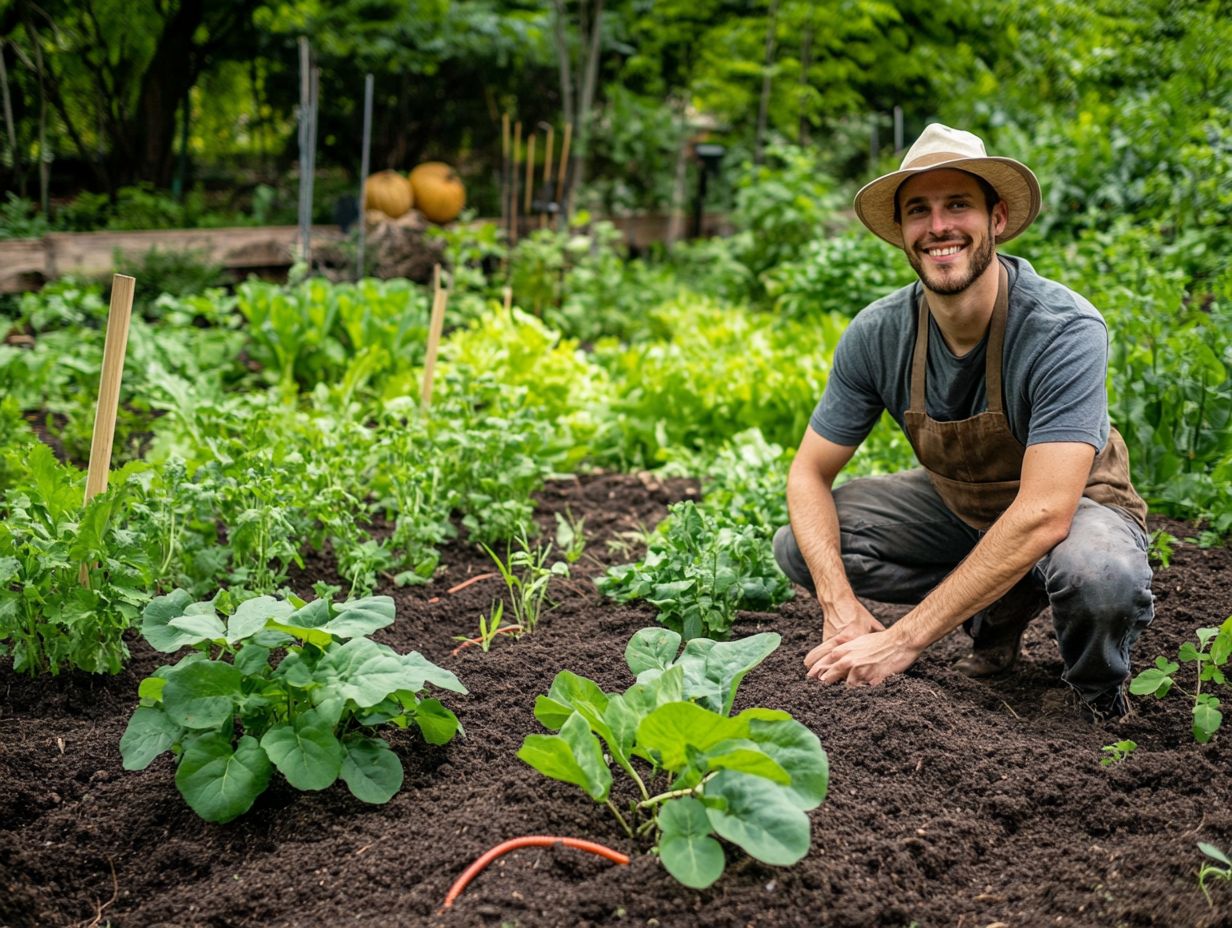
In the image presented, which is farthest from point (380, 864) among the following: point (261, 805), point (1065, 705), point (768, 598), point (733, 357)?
point (733, 357)

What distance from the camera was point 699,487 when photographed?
17.3ft

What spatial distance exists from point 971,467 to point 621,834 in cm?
156

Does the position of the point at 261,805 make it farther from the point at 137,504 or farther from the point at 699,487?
the point at 699,487

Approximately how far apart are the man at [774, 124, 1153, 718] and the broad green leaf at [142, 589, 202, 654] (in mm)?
1588

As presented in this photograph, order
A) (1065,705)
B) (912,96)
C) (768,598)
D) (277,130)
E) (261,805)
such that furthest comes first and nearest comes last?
(912,96) < (277,130) < (768,598) < (1065,705) < (261,805)

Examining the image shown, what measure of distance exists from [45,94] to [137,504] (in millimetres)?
7945

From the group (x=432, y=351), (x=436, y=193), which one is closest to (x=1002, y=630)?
(x=432, y=351)

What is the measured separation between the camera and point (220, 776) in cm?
245

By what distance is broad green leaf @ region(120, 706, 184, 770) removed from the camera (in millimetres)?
2430

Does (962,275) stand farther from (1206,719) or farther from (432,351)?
(432,351)

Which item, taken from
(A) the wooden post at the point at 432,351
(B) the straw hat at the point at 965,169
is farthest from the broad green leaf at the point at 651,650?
(A) the wooden post at the point at 432,351

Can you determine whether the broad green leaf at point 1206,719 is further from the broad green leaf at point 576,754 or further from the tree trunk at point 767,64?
the tree trunk at point 767,64

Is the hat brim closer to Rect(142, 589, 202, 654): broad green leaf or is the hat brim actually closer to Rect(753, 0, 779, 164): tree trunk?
Rect(142, 589, 202, 654): broad green leaf

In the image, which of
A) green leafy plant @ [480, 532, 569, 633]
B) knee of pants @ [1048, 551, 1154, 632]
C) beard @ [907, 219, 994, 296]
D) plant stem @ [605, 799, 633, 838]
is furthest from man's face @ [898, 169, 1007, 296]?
plant stem @ [605, 799, 633, 838]
